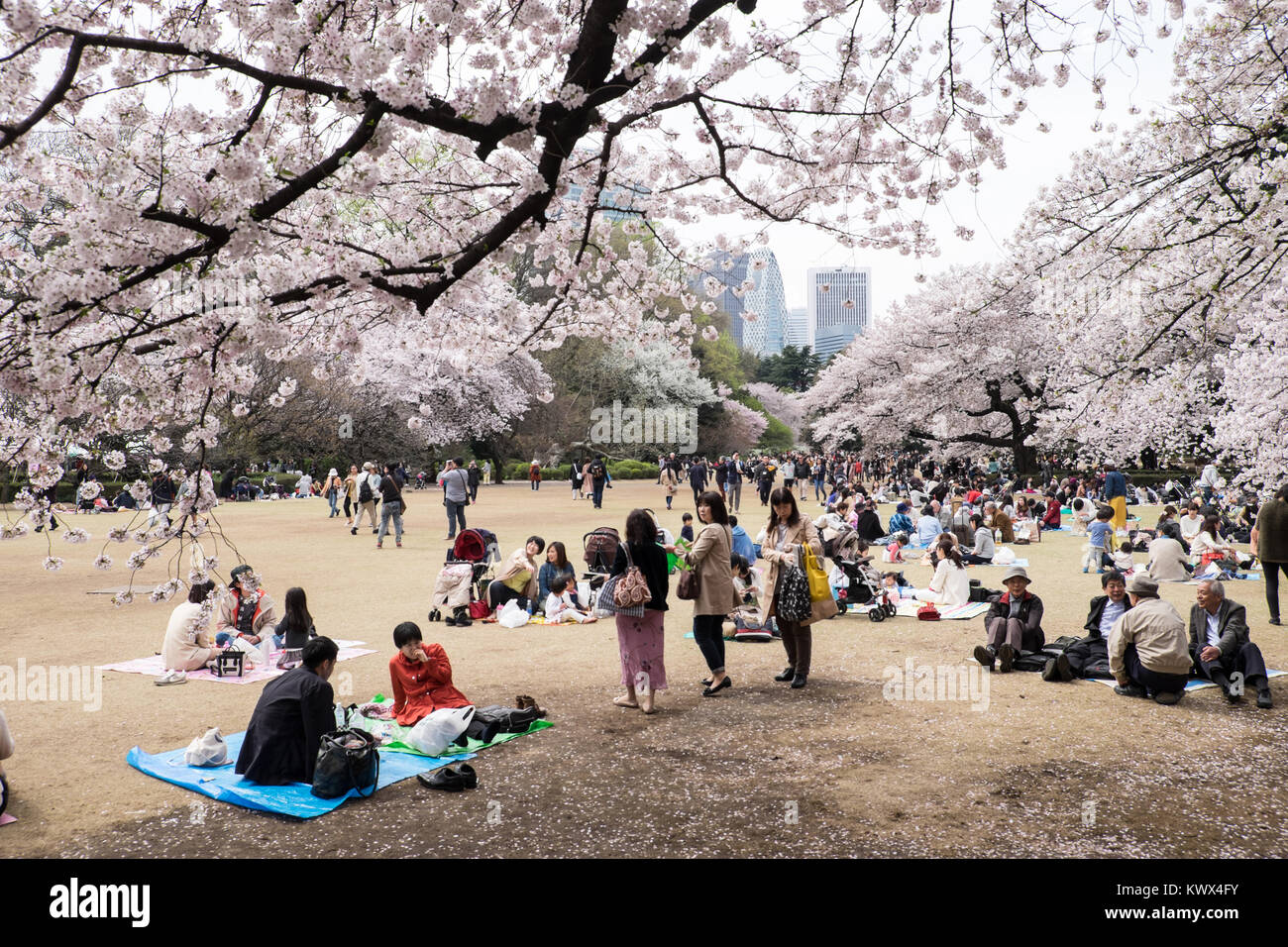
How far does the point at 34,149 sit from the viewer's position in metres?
4.43

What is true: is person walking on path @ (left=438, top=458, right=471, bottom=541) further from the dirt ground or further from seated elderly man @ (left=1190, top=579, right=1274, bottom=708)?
seated elderly man @ (left=1190, top=579, right=1274, bottom=708)

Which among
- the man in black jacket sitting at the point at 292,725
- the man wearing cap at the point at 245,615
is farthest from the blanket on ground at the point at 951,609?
the man in black jacket sitting at the point at 292,725

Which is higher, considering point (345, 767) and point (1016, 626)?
point (1016, 626)

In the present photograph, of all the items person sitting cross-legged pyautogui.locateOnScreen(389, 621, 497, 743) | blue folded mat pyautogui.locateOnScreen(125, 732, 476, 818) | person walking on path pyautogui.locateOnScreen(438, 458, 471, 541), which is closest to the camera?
blue folded mat pyautogui.locateOnScreen(125, 732, 476, 818)

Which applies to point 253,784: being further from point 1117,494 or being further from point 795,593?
point 1117,494

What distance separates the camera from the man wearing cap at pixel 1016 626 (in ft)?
25.1

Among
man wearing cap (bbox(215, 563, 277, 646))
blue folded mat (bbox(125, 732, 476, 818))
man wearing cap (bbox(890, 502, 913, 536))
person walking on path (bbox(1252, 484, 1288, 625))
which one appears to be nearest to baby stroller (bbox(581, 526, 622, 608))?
man wearing cap (bbox(215, 563, 277, 646))

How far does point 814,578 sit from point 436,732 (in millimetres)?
3176

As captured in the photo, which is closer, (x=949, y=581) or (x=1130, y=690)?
(x=1130, y=690)

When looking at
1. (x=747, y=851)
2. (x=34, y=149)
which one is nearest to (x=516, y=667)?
(x=747, y=851)

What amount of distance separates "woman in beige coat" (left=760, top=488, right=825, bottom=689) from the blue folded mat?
2829 millimetres

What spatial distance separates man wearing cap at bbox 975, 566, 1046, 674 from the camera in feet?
25.1

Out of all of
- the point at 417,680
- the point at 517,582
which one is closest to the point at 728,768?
the point at 417,680

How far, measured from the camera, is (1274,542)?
929 centimetres
